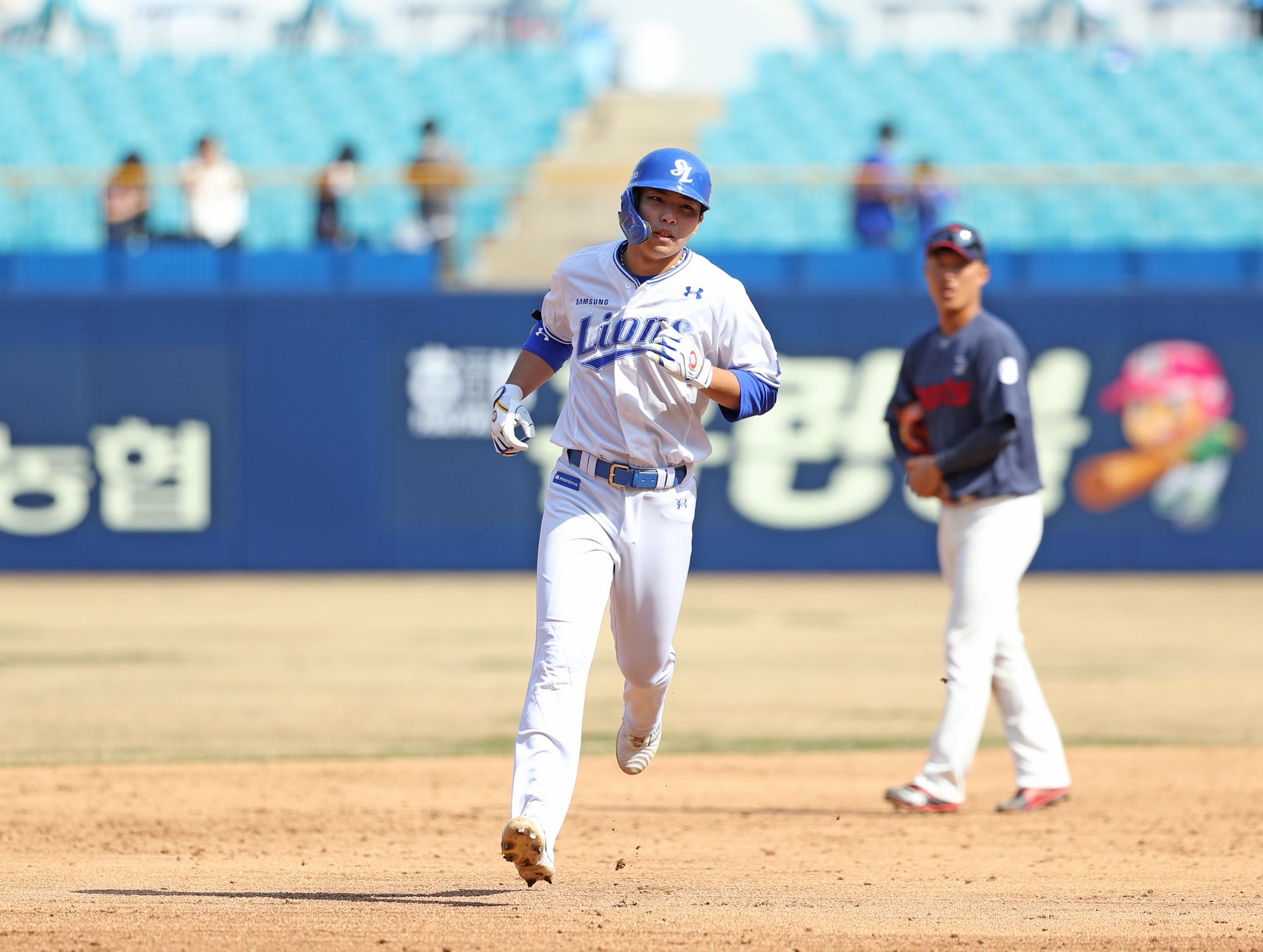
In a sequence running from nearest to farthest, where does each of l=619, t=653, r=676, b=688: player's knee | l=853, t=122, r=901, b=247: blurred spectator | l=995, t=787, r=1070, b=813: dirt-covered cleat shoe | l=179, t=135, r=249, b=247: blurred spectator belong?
1. l=619, t=653, r=676, b=688: player's knee
2. l=995, t=787, r=1070, b=813: dirt-covered cleat shoe
3. l=179, t=135, r=249, b=247: blurred spectator
4. l=853, t=122, r=901, b=247: blurred spectator

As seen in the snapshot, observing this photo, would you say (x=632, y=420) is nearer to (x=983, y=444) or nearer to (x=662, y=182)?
(x=662, y=182)

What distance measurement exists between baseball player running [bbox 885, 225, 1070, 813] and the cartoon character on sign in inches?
392

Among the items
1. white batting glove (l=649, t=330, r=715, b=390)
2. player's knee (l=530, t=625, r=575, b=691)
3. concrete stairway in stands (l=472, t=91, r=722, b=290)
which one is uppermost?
concrete stairway in stands (l=472, t=91, r=722, b=290)

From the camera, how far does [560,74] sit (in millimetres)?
23047

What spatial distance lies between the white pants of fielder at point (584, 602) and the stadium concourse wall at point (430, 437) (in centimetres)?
1131

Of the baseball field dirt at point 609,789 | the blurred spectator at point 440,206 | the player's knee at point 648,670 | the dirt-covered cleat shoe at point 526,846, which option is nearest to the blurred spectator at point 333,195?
the blurred spectator at point 440,206

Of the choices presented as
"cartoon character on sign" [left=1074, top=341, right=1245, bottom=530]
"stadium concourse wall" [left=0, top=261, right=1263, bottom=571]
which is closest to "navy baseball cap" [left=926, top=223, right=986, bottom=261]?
"stadium concourse wall" [left=0, top=261, right=1263, bottom=571]

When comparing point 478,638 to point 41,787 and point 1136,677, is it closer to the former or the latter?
point 1136,677

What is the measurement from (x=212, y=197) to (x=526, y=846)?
13.3 metres

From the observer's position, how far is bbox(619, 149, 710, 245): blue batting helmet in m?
5.16

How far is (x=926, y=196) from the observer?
16.9 m

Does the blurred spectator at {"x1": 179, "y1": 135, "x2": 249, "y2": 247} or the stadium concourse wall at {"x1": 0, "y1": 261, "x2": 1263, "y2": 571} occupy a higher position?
the blurred spectator at {"x1": 179, "y1": 135, "x2": 249, "y2": 247}

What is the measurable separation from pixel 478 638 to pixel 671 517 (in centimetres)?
754

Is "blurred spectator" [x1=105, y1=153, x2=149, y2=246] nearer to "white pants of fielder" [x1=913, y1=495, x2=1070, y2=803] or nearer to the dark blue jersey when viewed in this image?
the dark blue jersey
